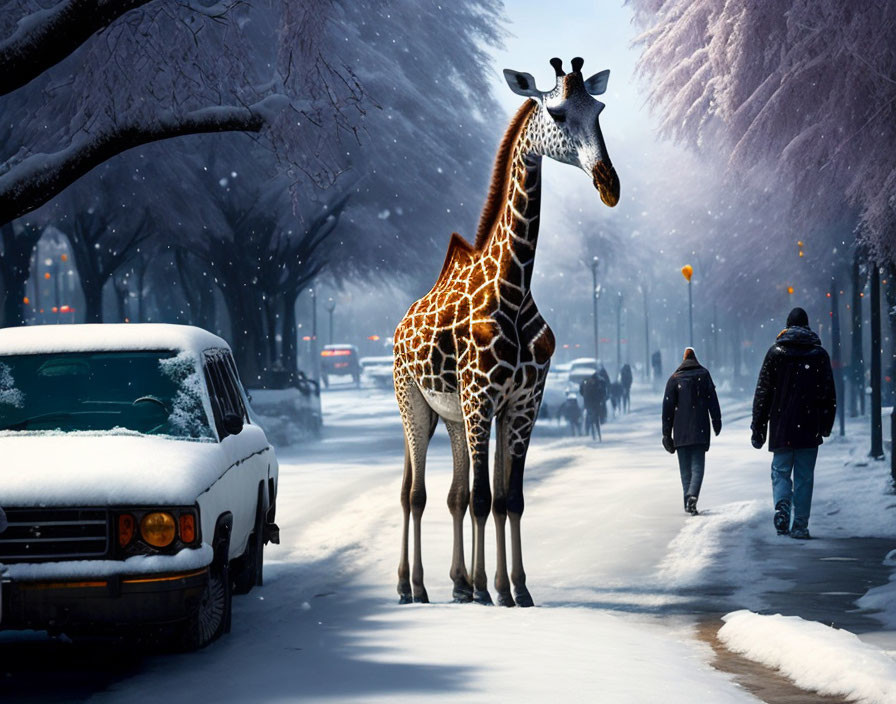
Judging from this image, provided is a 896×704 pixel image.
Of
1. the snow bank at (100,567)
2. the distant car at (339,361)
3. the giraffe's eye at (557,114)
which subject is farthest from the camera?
the distant car at (339,361)

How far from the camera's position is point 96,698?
7.17m

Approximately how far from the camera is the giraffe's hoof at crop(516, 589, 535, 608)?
35.3ft

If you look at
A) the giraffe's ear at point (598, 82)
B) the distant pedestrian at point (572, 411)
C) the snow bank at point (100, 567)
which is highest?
the giraffe's ear at point (598, 82)

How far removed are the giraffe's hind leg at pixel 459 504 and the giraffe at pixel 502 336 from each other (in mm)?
11

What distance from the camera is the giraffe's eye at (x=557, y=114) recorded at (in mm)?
10281

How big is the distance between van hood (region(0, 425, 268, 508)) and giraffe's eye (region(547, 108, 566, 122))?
344cm

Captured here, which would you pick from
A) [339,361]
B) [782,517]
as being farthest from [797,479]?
[339,361]

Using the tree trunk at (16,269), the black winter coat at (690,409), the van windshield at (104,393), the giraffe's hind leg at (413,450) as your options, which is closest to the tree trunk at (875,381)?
the black winter coat at (690,409)

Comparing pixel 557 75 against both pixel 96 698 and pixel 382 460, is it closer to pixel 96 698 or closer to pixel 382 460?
pixel 96 698

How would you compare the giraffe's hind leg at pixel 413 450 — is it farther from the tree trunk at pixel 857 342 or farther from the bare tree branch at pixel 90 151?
the tree trunk at pixel 857 342

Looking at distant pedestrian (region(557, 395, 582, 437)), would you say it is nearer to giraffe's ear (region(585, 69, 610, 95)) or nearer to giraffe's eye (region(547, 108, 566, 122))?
giraffe's ear (region(585, 69, 610, 95))

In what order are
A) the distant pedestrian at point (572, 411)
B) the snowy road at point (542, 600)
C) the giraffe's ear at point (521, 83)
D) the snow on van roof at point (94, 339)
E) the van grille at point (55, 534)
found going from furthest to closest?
the distant pedestrian at point (572, 411)
the giraffe's ear at point (521, 83)
the snow on van roof at point (94, 339)
the van grille at point (55, 534)
the snowy road at point (542, 600)

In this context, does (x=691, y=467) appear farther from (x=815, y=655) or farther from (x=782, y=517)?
(x=815, y=655)

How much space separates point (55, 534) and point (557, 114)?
14.8ft
